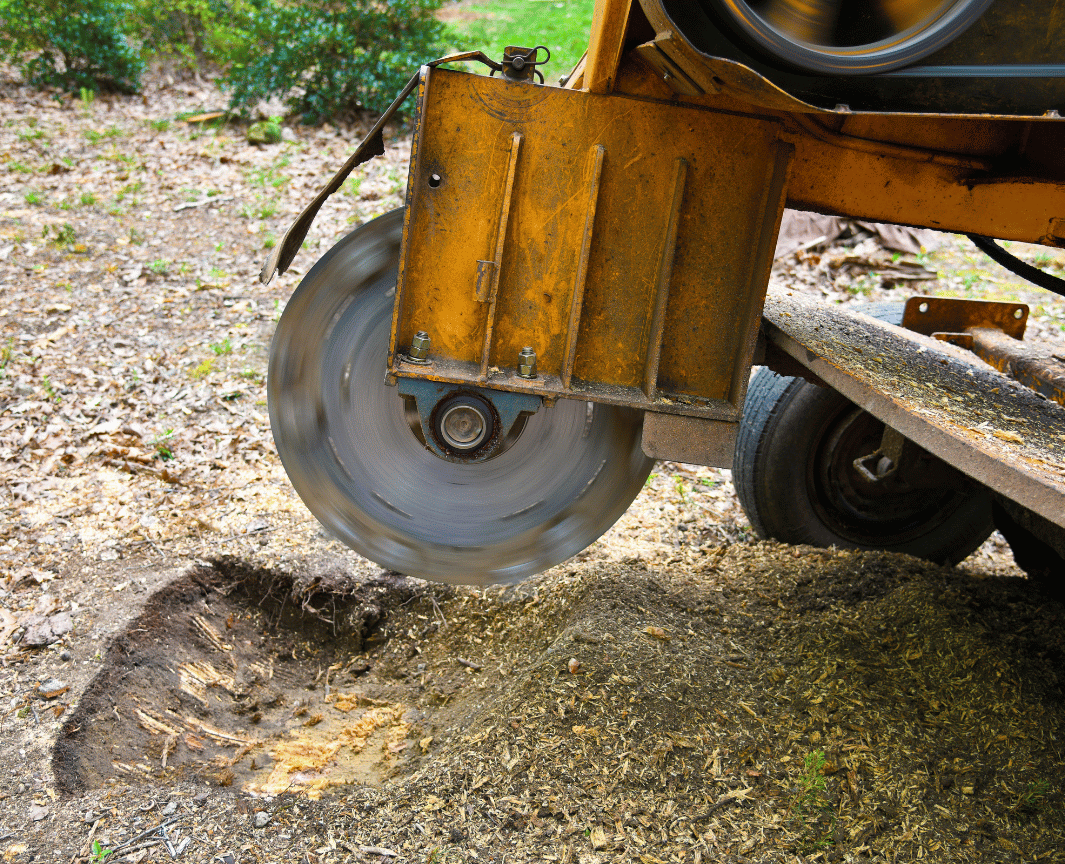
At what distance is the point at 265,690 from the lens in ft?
9.53

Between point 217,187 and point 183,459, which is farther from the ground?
point 217,187

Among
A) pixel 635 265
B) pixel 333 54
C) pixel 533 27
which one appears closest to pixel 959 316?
pixel 635 265

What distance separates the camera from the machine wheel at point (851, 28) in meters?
1.66

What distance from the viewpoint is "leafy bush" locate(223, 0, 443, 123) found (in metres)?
8.02

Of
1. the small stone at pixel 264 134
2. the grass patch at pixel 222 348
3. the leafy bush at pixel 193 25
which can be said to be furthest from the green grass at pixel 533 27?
the grass patch at pixel 222 348

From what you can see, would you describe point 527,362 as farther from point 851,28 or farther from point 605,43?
point 851,28

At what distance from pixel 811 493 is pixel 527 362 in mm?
1801

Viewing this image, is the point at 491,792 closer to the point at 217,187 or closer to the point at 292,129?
the point at 217,187

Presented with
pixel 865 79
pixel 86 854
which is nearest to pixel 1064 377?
pixel 865 79

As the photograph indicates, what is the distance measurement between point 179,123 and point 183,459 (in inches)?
222

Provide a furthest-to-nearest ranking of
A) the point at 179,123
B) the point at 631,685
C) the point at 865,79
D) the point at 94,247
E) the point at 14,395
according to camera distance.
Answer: the point at 179,123, the point at 94,247, the point at 14,395, the point at 631,685, the point at 865,79

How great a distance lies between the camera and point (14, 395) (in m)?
4.03

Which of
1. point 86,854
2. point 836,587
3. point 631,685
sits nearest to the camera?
point 86,854

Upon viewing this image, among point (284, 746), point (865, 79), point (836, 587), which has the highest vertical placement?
point (865, 79)
